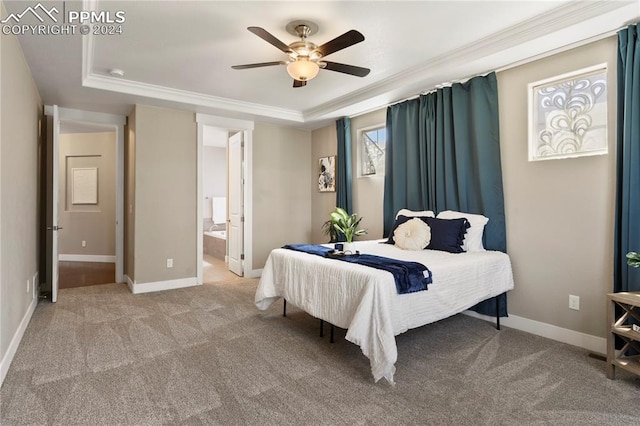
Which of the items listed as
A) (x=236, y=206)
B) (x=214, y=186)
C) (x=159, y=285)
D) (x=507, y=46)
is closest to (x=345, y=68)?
(x=507, y=46)

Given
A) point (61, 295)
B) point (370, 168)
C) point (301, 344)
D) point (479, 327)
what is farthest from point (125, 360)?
point (370, 168)

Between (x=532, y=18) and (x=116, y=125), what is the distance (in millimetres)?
5227

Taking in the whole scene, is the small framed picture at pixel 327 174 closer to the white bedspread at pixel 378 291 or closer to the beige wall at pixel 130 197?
the white bedspread at pixel 378 291

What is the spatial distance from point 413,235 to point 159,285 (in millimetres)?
3406

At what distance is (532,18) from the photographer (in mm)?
2668

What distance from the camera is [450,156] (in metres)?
3.73

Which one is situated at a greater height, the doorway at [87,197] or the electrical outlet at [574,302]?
the doorway at [87,197]

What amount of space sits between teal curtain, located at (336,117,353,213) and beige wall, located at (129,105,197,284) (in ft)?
7.01

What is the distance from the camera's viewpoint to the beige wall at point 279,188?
562 cm

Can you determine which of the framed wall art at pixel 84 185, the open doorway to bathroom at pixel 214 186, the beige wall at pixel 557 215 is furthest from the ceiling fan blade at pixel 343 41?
the framed wall art at pixel 84 185

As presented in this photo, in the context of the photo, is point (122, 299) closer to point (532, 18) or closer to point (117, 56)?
point (117, 56)

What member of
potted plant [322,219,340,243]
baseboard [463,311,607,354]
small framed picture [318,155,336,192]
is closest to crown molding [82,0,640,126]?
small framed picture [318,155,336,192]

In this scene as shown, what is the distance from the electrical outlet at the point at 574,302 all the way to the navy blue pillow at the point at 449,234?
92 cm

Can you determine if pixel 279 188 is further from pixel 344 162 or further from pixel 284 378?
pixel 284 378
